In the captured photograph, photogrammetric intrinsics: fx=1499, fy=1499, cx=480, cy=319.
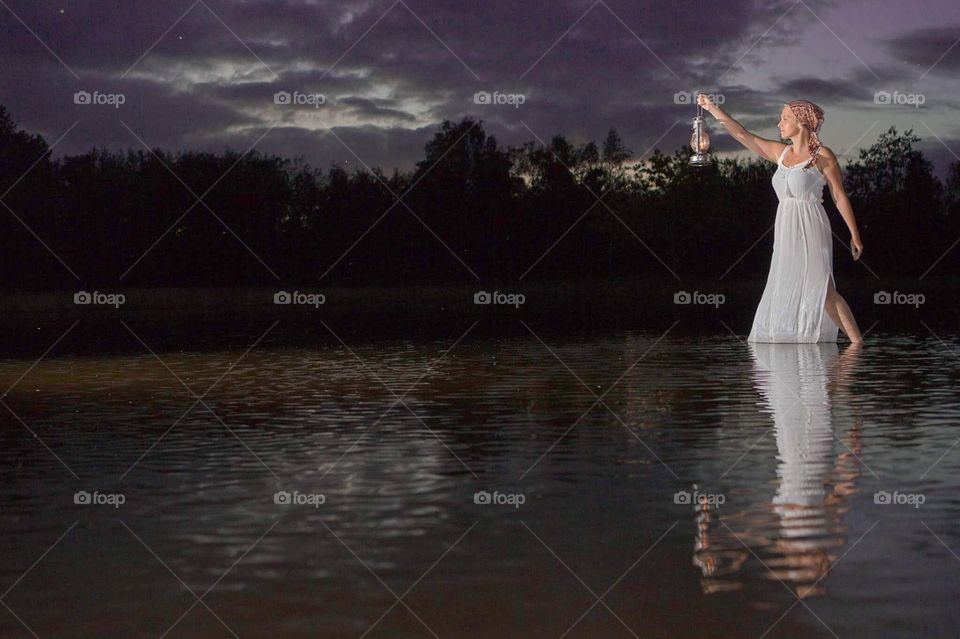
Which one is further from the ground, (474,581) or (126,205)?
(126,205)

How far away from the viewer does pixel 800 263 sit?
21.2 metres

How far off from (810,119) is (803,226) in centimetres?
153

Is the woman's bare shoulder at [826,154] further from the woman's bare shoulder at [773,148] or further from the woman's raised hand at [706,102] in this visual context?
the woman's raised hand at [706,102]

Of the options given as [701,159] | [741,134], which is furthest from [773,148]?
[701,159]

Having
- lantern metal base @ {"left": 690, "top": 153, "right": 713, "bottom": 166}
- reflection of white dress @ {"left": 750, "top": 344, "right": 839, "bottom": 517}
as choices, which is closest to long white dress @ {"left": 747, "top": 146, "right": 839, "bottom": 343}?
reflection of white dress @ {"left": 750, "top": 344, "right": 839, "bottom": 517}

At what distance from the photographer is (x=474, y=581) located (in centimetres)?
636

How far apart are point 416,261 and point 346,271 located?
445 cm

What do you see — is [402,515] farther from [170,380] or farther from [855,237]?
[855,237]

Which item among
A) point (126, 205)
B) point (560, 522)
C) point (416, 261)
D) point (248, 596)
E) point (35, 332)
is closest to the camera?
point (248, 596)

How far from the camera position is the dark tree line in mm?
64562

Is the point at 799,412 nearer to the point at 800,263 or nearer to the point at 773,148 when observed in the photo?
the point at 800,263

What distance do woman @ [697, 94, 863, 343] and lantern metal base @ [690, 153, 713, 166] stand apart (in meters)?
0.53

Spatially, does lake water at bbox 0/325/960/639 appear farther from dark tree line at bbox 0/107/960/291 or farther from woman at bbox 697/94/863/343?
dark tree line at bbox 0/107/960/291

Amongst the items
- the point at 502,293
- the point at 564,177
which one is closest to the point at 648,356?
the point at 502,293
